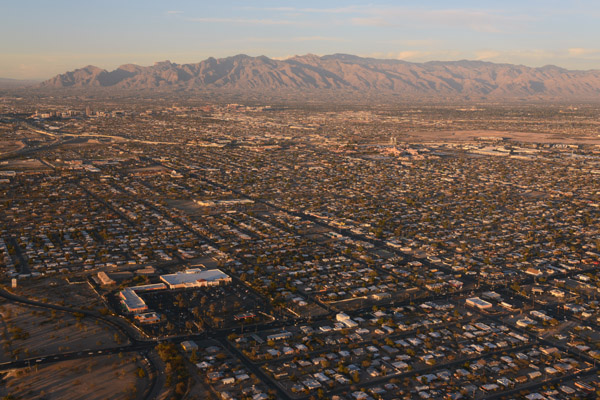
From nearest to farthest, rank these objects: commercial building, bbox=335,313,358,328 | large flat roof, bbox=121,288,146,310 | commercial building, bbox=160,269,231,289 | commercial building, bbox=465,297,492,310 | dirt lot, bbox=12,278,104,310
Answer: commercial building, bbox=335,313,358,328 → large flat roof, bbox=121,288,146,310 → dirt lot, bbox=12,278,104,310 → commercial building, bbox=465,297,492,310 → commercial building, bbox=160,269,231,289

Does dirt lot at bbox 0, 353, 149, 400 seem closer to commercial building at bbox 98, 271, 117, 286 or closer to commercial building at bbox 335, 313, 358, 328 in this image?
commercial building at bbox 98, 271, 117, 286

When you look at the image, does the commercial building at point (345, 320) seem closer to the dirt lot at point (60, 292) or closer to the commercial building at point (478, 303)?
the commercial building at point (478, 303)

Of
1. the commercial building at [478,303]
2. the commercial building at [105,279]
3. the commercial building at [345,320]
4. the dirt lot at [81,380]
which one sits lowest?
the dirt lot at [81,380]

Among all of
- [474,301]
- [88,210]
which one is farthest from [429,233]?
[88,210]

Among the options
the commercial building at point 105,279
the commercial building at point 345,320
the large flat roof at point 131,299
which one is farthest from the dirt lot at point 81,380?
the commercial building at point 345,320

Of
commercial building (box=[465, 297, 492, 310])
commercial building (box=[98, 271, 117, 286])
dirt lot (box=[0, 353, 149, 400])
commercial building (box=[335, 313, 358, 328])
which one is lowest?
dirt lot (box=[0, 353, 149, 400])

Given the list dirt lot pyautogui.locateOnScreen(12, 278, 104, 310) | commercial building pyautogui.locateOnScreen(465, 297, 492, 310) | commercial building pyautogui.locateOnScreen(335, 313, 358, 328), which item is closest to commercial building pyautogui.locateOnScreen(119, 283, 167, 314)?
dirt lot pyautogui.locateOnScreen(12, 278, 104, 310)

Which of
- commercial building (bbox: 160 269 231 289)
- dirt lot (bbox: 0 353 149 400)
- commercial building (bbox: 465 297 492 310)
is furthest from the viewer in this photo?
commercial building (bbox: 160 269 231 289)
